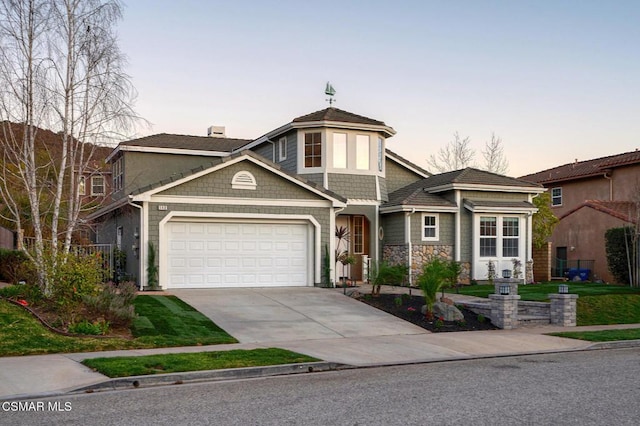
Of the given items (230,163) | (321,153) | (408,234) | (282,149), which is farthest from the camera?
(282,149)

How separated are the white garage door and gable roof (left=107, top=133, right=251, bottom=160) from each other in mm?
8494

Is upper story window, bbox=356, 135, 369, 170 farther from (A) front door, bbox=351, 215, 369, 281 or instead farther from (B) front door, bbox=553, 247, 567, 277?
(B) front door, bbox=553, 247, 567, 277

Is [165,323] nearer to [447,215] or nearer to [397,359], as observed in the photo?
[397,359]

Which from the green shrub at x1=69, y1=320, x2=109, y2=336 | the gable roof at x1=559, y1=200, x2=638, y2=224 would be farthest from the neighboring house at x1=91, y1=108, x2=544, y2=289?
the green shrub at x1=69, y1=320, x2=109, y2=336

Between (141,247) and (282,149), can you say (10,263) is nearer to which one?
(141,247)

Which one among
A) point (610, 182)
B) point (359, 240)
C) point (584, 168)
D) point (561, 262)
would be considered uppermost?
point (584, 168)

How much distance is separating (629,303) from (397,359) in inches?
440

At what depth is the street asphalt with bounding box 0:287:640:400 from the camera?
9.70 metres

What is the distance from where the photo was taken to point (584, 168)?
3788cm

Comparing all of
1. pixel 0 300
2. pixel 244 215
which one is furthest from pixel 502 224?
pixel 0 300

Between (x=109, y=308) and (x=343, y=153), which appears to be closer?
(x=109, y=308)

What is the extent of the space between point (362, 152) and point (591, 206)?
12310 millimetres

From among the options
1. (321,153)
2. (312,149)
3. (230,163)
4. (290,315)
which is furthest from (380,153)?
(290,315)
